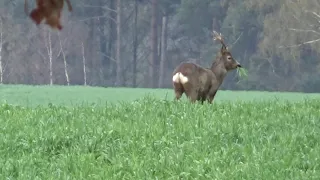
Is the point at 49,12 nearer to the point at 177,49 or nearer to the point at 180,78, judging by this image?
the point at 180,78

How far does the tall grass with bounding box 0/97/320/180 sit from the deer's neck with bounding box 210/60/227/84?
6.31 feet

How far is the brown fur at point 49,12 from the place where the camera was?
1.45 metres

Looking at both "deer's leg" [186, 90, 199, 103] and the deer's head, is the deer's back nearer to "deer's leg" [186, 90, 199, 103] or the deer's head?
"deer's leg" [186, 90, 199, 103]

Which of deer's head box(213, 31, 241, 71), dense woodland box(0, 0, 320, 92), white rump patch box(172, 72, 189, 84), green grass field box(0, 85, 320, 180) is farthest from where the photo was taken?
Answer: dense woodland box(0, 0, 320, 92)

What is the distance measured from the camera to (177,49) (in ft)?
147

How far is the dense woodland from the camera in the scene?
3719 centimetres

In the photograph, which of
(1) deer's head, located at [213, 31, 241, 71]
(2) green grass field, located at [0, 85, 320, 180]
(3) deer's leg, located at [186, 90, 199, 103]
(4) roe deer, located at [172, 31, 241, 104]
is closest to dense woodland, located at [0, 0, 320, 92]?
(1) deer's head, located at [213, 31, 241, 71]

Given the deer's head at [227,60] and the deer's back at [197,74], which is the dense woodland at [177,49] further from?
the deer's back at [197,74]

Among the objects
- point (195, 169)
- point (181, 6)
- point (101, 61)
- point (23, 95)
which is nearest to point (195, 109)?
point (195, 169)

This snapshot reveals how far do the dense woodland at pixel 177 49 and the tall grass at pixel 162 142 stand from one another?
24174mm

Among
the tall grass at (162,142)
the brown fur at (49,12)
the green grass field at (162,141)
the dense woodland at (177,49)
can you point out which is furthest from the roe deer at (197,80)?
the dense woodland at (177,49)

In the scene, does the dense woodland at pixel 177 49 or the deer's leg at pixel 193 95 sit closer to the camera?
the deer's leg at pixel 193 95

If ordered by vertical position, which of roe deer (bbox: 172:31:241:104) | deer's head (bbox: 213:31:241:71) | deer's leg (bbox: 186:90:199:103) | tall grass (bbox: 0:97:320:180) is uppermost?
deer's head (bbox: 213:31:241:71)

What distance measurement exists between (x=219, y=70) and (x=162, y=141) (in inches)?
199
